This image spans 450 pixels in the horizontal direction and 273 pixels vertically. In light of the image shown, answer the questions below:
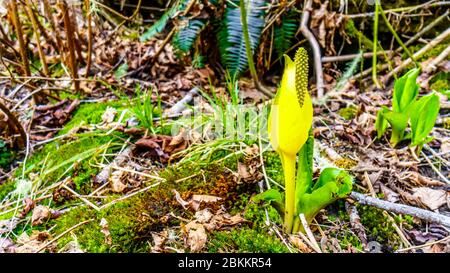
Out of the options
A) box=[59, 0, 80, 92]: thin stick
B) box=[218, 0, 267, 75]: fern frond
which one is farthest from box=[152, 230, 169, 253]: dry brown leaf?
box=[218, 0, 267, 75]: fern frond

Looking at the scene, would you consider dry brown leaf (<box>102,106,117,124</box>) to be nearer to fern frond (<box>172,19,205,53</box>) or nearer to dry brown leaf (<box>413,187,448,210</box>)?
fern frond (<box>172,19,205,53</box>)

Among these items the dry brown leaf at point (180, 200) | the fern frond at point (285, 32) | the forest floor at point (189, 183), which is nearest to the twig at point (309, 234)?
the forest floor at point (189, 183)

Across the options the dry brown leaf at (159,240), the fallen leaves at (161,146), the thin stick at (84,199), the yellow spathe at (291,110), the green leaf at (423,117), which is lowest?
the thin stick at (84,199)

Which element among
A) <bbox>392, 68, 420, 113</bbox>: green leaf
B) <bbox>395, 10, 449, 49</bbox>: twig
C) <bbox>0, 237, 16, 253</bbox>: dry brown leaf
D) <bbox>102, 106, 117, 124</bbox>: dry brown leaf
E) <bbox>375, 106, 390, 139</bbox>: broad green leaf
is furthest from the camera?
<bbox>395, 10, 449, 49</bbox>: twig

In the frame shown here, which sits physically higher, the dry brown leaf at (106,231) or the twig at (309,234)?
the twig at (309,234)

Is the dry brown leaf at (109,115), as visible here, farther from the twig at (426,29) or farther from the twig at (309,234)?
the twig at (426,29)
